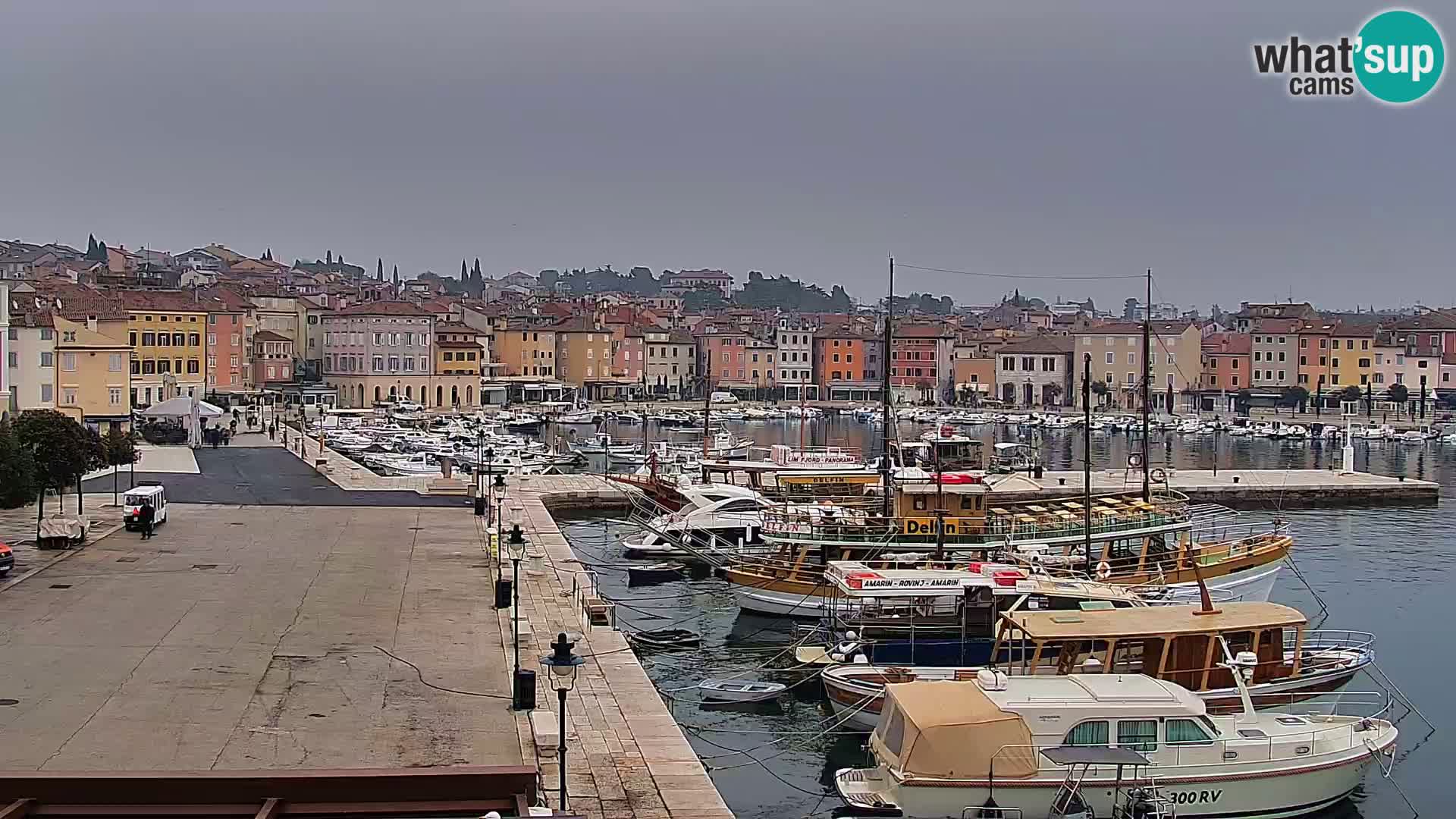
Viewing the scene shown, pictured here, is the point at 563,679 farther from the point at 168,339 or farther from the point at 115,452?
the point at 168,339

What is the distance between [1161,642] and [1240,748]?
2.22m

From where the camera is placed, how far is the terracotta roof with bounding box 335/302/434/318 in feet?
331

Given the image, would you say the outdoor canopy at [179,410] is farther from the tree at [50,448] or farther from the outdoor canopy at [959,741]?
the outdoor canopy at [959,741]

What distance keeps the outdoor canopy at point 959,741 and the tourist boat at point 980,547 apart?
11.4 m

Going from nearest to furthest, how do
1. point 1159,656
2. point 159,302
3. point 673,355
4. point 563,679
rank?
point 563,679, point 1159,656, point 159,302, point 673,355

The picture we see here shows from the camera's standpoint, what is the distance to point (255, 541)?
3036cm

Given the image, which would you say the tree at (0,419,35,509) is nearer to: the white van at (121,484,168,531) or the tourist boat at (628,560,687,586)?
the white van at (121,484,168,531)

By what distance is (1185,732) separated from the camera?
52.6ft

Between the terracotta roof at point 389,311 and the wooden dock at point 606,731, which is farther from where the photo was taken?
the terracotta roof at point 389,311

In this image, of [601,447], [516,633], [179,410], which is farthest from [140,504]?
[601,447]

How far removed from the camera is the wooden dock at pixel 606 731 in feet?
45.0

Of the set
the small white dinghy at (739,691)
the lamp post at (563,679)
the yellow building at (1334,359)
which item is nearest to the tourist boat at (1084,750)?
the lamp post at (563,679)

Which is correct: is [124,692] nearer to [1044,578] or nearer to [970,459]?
[1044,578]

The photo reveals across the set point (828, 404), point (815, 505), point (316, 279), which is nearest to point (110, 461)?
point (815, 505)
